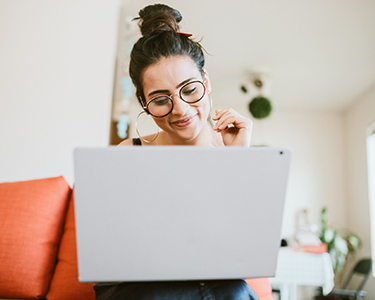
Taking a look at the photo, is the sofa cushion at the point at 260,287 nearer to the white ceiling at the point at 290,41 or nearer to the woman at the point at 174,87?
the woman at the point at 174,87

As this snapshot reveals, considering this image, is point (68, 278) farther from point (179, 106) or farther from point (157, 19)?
point (157, 19)

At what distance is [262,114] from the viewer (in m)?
3.78

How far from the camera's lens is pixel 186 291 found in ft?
2.29

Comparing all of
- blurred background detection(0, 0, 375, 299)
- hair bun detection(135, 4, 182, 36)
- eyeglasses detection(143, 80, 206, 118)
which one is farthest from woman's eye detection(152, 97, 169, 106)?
blurred background detection(0, 0, 375, 299)

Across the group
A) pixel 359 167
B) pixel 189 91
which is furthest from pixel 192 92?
pixel 359 167

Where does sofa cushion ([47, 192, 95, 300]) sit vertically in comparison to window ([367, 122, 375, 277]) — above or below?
below

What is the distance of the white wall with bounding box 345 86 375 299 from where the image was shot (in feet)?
14.2

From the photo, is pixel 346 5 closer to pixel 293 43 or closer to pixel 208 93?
pixel 293 43

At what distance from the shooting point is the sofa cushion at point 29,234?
1.12 meters

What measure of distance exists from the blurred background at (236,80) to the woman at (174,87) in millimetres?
280

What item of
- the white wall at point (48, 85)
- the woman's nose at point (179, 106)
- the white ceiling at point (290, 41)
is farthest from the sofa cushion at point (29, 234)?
the white ceiling at point (290, 41)

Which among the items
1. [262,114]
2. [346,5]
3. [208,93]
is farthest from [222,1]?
[208,93]

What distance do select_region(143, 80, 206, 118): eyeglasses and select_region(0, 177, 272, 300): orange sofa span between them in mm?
559

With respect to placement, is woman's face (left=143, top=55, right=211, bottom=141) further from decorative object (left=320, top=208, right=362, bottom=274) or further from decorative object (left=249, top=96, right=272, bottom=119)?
decorative object (left=320, top=208, right=362, bottom=274)
